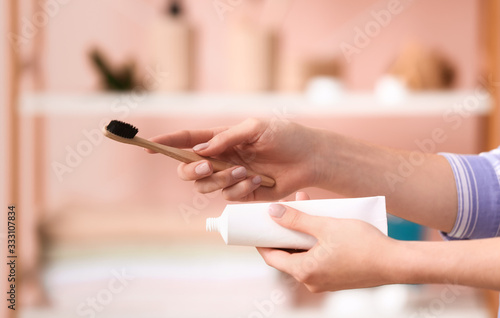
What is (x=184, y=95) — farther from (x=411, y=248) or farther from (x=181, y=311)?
(x=411, y=248)

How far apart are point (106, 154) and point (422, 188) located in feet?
2.57

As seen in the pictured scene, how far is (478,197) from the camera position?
60 cm

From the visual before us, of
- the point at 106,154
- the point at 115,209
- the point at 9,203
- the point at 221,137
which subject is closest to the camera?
the point at 221,137

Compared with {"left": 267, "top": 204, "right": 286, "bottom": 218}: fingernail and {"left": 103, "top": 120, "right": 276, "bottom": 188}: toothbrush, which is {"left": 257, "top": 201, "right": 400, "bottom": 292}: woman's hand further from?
{"left": 103, "top": 120, "right": 276, "bottom": 188}: toothbrush

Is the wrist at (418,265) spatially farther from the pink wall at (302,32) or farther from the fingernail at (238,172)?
the pink wall at (302,32)

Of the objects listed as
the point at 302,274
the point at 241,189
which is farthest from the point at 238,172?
the point at 302,274

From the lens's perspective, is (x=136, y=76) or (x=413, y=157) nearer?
(x=413, y=157)

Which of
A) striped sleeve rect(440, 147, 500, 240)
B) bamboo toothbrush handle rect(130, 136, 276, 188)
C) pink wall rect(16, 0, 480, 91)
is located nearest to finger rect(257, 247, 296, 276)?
bamboo toothbrush handle rect(130, 136, 276, 188)

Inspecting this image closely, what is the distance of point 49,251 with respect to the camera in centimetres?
97

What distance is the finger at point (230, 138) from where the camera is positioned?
537 millimetres

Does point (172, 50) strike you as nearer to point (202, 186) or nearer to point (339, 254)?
point (202, 186)

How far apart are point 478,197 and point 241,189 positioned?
0.92 feet

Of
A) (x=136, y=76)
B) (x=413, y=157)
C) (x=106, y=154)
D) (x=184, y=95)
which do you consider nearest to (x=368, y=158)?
(x=413, y=157)

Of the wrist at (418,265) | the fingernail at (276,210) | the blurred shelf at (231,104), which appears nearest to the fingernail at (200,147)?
the fingernail at (276,210)
